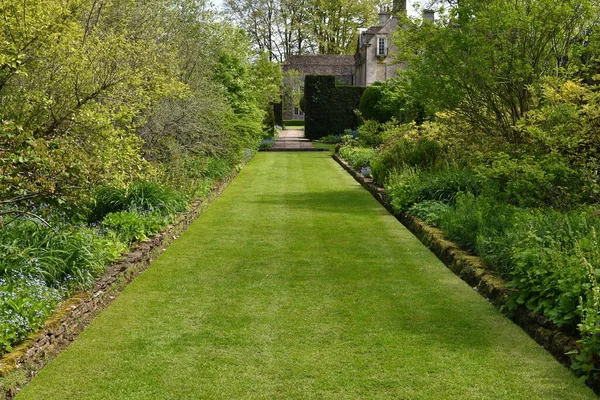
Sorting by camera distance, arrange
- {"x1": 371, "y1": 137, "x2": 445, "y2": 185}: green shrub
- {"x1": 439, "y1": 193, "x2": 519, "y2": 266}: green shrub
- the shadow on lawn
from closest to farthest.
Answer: {"x1": 439, "y1": 193, "x2": 519, "y2": 266}: green shrub
the shadow on lawn
{"x1": 371, "y1": 137, "x2": 445, "y2": 185}: green shrub

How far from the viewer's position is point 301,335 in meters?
5.62

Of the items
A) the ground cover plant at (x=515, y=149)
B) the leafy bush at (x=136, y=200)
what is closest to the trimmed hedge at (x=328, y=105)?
the ground cover plant at (x=515, y=149)

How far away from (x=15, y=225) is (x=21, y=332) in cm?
273

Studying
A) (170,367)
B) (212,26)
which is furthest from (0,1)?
(212,26)

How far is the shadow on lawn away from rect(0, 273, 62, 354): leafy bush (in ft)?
23.8

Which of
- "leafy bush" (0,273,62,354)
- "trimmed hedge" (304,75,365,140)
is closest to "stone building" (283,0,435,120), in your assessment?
"trimmed hedge" (304,75,365,140)

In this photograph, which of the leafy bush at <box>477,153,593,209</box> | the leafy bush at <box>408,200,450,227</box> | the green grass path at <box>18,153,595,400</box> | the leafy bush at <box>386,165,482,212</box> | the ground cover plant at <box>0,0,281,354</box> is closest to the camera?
the green grass path at <box>18,153,595,400</box>

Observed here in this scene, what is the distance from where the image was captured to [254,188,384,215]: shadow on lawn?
12703 millimetres

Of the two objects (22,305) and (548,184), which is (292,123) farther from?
(22,305)

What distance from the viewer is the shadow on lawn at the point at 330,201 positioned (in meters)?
12.7

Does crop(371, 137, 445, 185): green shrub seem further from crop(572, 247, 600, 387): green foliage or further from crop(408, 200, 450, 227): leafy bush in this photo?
crop(572, 247, 600, 387): green foliage

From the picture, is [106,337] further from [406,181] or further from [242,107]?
[242,107]

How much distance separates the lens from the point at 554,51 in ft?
42.0

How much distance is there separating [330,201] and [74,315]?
8.57 meters
